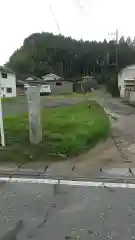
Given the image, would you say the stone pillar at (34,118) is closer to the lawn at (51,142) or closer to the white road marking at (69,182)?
the lawn at (51,142)

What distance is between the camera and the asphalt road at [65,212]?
318cm

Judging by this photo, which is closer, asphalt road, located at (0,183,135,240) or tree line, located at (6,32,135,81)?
asphalt road, located at (0,183,135,240)

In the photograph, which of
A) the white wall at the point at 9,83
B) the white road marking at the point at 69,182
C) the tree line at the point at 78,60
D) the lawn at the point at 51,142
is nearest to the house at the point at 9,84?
the white wall at the point at 9,83

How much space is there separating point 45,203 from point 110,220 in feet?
3.57

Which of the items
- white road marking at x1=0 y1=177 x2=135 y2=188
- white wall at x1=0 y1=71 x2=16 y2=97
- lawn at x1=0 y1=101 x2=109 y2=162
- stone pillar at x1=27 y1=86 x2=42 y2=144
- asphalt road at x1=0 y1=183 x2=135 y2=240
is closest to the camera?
asphalt road at x1=0 y1=183 x2=135 y2=240

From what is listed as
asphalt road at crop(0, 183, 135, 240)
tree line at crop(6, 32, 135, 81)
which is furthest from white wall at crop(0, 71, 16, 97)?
asphalt road at crop(0, 183, 135, 240)

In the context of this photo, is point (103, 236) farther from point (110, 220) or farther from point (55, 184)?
point (55, 184)

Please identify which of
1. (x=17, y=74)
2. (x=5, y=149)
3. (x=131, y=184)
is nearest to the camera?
(x=131, y=184)

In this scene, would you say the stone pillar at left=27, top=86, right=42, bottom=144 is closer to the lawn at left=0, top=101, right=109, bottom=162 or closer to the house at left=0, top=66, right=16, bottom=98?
the lawn at left=0, top=101, right=109, bottom=162

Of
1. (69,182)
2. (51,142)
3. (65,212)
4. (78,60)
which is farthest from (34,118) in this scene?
(78,60)

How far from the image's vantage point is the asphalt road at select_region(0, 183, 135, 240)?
3.18 m

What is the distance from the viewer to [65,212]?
3684 mm

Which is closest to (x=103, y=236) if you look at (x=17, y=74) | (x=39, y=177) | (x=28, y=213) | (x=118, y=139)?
(x=28, y=213)

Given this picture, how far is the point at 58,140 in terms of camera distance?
6.60m
